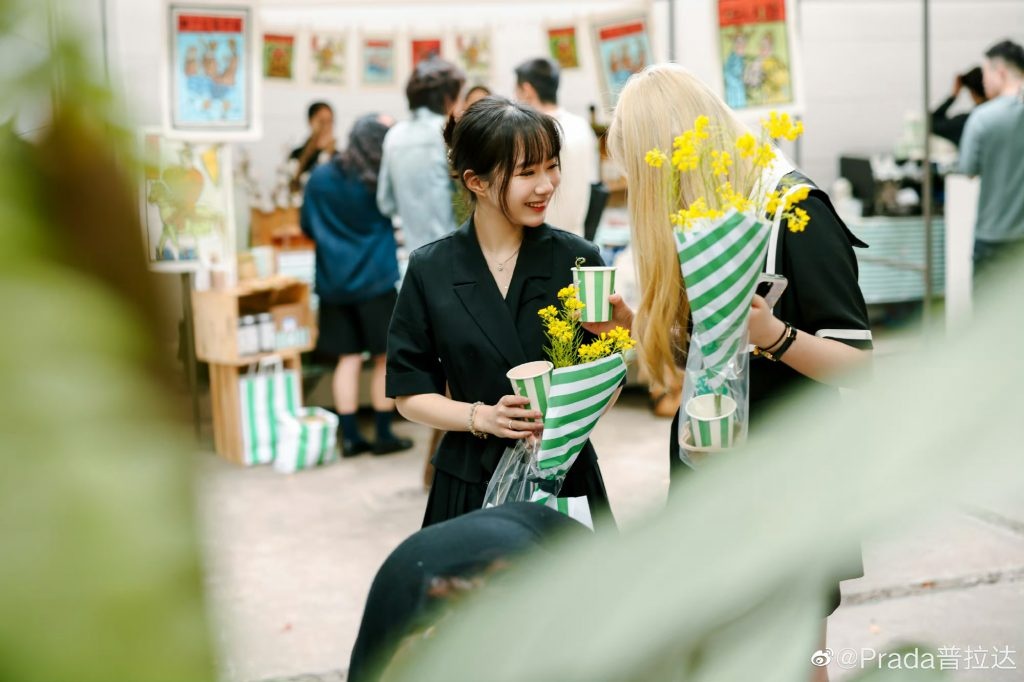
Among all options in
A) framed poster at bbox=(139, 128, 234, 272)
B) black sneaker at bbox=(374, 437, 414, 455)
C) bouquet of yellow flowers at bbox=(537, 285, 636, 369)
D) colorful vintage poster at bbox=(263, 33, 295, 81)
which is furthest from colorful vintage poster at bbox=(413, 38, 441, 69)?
framed poster at bbox=(139, 128, 234, 272)

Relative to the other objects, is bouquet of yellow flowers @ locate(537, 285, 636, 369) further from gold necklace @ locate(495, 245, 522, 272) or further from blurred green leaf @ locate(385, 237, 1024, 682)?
blurred green leaf @ locate(385, 237, 1024, 682)

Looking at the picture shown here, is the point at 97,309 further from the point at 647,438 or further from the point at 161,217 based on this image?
the point at 647,438

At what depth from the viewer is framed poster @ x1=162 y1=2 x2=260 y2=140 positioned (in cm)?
463

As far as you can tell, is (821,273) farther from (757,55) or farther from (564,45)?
(564,45)

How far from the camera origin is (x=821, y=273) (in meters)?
1.73

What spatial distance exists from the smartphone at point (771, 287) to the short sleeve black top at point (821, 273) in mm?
95

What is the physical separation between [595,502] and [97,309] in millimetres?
1811

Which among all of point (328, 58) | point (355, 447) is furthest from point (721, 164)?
point (328, 58)

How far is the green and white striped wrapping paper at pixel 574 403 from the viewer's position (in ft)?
5.14

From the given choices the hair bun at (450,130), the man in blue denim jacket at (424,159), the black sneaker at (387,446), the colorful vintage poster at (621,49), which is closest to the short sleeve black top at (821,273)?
the hair bun at (450,130)

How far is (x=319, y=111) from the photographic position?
6.26 m

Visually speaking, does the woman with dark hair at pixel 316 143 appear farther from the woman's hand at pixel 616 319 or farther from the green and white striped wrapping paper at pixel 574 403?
the green and white striped wrapping paper at pixel 574 403

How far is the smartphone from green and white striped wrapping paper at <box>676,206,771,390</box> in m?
0.15

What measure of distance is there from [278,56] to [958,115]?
4370 mm
